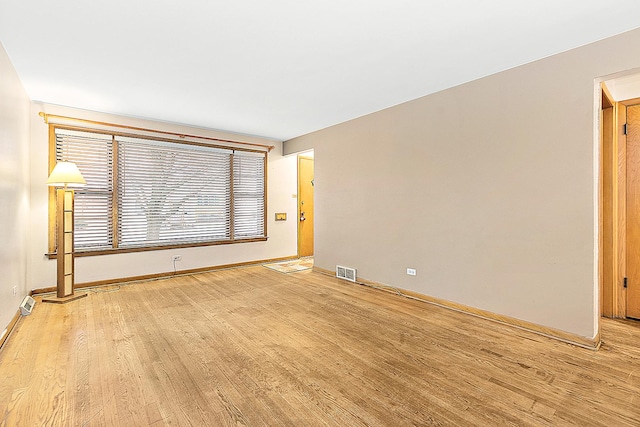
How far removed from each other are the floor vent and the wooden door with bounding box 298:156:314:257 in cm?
200

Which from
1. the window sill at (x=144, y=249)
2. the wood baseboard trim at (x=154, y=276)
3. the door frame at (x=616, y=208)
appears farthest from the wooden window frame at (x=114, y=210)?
the door frame at (x=616, y=208)

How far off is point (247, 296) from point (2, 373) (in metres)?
2.33

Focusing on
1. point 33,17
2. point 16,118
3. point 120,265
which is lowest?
point 120,265

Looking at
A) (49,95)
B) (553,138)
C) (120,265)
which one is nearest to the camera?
(553,138)

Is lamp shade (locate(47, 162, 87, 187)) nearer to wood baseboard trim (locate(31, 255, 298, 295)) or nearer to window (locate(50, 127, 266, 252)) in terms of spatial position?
window (locate(50, 127, 266, 252))

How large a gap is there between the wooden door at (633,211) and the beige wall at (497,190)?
1.09 meters

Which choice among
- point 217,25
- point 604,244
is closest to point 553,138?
point 604,244

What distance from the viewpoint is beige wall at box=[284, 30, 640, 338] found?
105 inches

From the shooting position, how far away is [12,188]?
10.5 feet

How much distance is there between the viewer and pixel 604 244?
130 inches

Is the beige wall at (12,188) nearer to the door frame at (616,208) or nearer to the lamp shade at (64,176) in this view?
the lamp shade at (64,176)

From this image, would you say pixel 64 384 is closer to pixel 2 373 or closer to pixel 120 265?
pixel 2 373

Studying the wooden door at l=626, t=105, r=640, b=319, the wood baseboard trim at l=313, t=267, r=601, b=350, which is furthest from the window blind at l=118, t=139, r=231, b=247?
the wooden door at l=626, t=105, r=640, b=319

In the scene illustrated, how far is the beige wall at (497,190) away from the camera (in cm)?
267
